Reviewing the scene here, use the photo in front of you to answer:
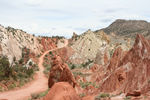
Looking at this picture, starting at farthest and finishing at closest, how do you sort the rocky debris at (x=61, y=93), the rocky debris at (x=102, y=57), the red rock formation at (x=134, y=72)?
1. the rocky debris at (x=102, y=57)
2. the red rock formation at (x=134, y=72)
3. the rocky debris at (x=61, y=93)

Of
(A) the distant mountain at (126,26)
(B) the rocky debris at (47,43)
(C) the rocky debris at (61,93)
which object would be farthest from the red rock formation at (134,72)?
(A) the distant mountain at (126,26)

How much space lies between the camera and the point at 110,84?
16.5 metres

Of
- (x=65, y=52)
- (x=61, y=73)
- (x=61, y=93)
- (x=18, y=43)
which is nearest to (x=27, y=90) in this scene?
(x=61, y=73)

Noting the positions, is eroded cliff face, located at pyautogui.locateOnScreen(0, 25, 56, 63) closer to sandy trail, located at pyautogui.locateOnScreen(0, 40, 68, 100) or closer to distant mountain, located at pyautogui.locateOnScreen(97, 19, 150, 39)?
sandy trail, located at pyautogui.locateOnScreen(0, 40, 68, 100)

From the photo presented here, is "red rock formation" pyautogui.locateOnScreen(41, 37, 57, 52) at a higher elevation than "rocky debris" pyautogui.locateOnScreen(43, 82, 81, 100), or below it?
higher

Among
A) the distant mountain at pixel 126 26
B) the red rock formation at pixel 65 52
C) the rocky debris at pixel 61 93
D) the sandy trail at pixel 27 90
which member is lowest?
the sandy trail at pixel 27 90

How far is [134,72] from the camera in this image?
47.8 ft

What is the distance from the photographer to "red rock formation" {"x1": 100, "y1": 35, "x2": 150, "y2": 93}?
531 inches

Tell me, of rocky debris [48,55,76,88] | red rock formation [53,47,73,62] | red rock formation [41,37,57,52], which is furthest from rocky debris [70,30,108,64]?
rocky debris [48,55,76,88]

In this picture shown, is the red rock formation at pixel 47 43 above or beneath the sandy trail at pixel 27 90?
above

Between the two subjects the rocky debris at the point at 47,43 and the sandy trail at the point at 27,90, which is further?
the rocky debris at the point at 47,43

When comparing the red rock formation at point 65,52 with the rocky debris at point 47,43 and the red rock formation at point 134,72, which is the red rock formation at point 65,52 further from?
the red rock formation at point 134,72

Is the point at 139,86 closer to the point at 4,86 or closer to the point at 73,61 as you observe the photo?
the point at 4,86

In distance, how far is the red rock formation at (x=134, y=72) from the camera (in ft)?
44.3
